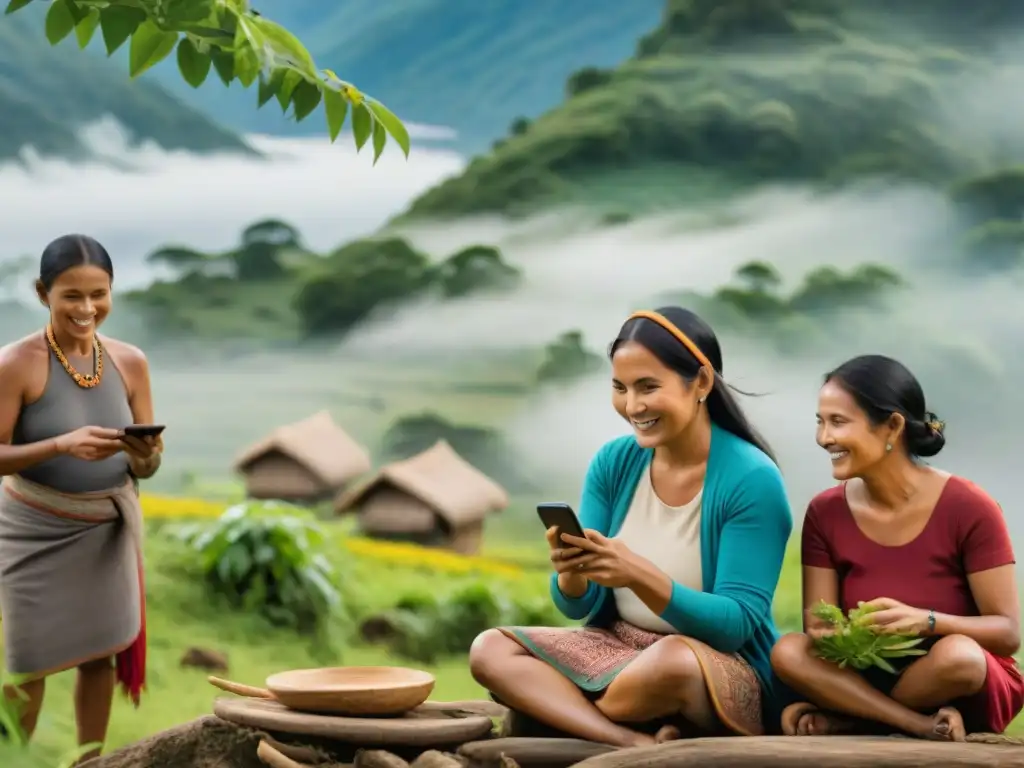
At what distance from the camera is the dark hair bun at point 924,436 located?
3275 mm

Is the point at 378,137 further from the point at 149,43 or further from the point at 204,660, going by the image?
the point at 204,660

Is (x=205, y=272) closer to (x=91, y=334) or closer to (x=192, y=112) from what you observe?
(x=192, y=112)

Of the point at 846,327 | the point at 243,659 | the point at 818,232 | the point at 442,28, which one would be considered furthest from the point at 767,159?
the point at 243,659

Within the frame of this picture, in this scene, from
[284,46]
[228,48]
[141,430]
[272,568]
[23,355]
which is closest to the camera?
[284,46]

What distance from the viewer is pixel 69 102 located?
9.58 m

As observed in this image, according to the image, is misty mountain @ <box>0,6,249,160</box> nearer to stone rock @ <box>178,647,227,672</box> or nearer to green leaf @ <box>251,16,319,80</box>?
stone rock @ <box>178,647,227,672</box>

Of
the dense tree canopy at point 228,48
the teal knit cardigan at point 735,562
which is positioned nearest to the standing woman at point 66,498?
the dense tree canopy at point 228,48

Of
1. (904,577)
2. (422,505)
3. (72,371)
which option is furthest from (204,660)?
(904,577)

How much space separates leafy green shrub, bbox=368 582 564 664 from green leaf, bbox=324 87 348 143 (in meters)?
4.24

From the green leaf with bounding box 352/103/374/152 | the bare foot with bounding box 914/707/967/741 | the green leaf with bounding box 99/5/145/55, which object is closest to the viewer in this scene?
the green leaf with bounding box 99/5/145/55

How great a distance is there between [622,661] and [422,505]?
4.52m

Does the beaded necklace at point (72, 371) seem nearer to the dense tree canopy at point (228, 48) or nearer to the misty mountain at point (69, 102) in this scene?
the dense tree canopy at point (228, 48)

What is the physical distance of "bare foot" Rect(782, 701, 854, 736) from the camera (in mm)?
3244

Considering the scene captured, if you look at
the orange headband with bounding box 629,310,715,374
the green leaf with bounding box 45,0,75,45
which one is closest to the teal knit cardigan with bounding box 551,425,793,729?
the orange headband with bounding box 629,310,715,374
